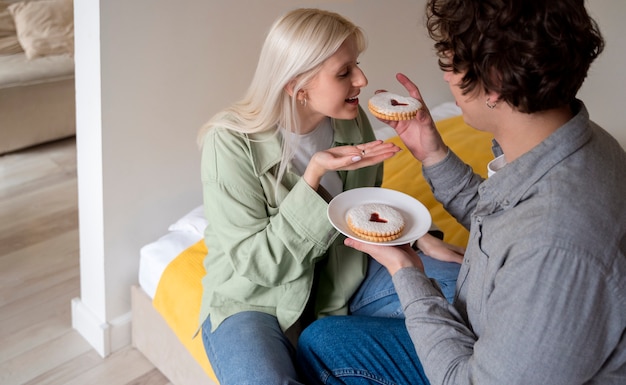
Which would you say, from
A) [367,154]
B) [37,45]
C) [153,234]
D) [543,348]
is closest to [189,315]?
[153,234]

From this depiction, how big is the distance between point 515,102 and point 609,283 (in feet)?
1.10

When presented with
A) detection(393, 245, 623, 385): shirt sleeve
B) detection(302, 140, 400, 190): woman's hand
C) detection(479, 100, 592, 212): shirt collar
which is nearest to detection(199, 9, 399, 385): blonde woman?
detection(302, 140, 400, 190): woman's hand

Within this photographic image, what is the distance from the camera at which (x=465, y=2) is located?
1.12 m

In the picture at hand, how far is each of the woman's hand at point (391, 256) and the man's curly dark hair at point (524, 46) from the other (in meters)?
0.41

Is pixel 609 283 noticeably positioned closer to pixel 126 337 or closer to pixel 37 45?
pixel 126 337

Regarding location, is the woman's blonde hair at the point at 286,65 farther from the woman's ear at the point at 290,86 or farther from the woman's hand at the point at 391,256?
the woman's hand at the point at 391,256

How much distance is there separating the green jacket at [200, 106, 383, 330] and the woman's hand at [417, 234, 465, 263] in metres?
0.19

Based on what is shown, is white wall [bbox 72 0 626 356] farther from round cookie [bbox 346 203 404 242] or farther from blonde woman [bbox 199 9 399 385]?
round cookie [bbox 346 203 404 242]

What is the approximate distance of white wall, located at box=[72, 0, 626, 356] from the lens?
1.88 metres

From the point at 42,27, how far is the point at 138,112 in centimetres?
254

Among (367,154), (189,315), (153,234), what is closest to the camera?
(367,154)

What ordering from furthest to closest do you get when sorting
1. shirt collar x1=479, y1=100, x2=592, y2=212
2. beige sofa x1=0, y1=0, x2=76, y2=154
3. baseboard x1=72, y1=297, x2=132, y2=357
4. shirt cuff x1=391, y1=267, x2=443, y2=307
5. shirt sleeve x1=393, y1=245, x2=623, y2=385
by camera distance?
1. beige sofa x1=0, y1=0, x2=76, y2=154
2. baseboard x1=72, y1=297, x2=132, y2=357
3. shirt cuff x1=391, y1=267, x2=443, y2=307
4. shirt collar x1=479, y1=100, x2=592, y2=212
5. shirt sleeve x1=393, y1=245, x2=623, y2=385

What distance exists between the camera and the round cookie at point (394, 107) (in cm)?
165

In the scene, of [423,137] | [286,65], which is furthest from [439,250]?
[286,65]
